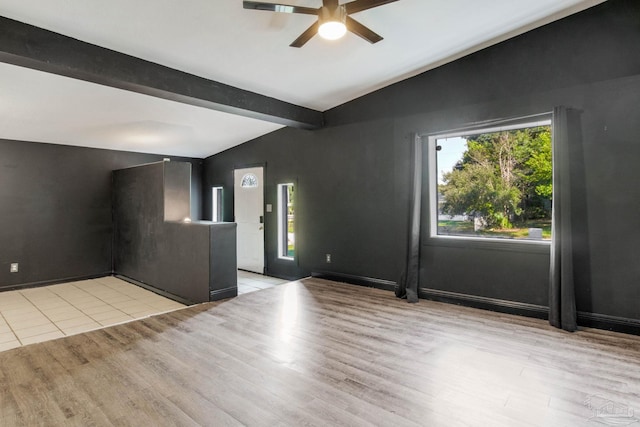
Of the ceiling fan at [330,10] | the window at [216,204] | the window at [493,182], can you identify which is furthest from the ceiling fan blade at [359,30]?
the window at [216,204]

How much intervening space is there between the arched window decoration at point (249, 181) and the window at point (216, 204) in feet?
3.50

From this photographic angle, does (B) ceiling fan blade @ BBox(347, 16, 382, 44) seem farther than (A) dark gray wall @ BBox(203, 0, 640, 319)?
No

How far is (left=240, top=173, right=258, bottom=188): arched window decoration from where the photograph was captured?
6.71 meters

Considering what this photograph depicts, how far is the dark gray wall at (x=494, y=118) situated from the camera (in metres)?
3.30

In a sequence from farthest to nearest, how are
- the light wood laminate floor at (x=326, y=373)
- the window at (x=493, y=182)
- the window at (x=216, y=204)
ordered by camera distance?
1. the window at (x=216, y=204)
2. the window at (x=493, y=182)
3. the light wood laminate floor at (x=326, y=373)

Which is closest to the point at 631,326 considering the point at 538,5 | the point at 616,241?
the point at 616,241

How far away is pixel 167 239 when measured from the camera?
5.12 m

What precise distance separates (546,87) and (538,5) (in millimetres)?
833

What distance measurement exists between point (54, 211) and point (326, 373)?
233 inches

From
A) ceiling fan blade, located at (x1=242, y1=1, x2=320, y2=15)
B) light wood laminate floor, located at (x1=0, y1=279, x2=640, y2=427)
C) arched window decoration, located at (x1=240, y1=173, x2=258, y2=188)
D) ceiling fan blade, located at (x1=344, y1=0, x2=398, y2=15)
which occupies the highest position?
ceiling fan blade, located at (x1=344, y1=0, x2=398, y2=15)

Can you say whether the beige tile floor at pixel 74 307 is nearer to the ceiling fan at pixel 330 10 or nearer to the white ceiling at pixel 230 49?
the white ceiling at pixel 230 49

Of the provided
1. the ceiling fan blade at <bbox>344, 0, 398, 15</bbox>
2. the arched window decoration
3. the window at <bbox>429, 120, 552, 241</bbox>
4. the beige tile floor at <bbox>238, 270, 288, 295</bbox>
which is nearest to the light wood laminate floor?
the window at <bbox>429, 120, 552, 241</bbox>

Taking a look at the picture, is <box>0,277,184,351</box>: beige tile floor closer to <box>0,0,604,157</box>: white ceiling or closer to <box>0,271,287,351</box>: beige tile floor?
<box>0,271,287,351</box>: beige tile floor

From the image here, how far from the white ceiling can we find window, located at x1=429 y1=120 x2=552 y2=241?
1.05 meters
